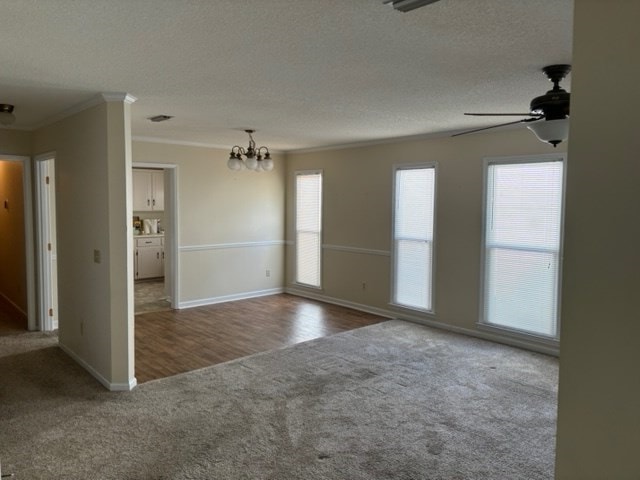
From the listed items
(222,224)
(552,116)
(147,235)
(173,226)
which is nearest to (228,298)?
(222,224)

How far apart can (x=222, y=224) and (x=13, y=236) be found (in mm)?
2805

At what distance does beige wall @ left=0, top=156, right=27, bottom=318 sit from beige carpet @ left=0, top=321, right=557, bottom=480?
1547 mm

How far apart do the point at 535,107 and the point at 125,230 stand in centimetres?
315

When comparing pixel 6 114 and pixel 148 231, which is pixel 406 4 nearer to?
pixel 6 114

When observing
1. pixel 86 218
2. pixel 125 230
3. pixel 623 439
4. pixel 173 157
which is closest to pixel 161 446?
pixel 125 230

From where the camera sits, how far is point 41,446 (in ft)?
9.77

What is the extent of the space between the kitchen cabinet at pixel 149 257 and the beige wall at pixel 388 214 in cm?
299

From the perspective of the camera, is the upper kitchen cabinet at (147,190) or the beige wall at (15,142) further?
the upper kitchen cabinet at (147,190)

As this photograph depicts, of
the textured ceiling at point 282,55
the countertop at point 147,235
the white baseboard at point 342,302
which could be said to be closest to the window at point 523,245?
the textured ceiling at point 282,55

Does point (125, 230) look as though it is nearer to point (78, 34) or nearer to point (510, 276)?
point (78, 34)

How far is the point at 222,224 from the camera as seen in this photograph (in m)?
7.29

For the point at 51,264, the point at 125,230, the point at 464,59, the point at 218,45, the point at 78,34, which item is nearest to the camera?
the point at 78,34

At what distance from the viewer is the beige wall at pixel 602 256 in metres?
1.06

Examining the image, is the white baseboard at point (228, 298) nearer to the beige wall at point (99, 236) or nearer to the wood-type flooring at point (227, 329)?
the wood-type flooring at point (227, 329)
